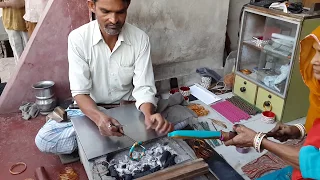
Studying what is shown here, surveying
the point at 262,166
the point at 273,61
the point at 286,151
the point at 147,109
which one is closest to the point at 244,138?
the point at 286,151

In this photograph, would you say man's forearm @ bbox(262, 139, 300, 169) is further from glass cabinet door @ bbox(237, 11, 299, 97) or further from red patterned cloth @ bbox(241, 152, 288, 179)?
glass cabinet door @ bbox(237, 11, 299, 97)

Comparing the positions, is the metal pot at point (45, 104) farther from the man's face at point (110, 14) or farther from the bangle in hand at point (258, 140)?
the bangle in hand at point (258, 140)

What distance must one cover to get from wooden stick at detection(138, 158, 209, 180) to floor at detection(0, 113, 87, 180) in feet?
3.24

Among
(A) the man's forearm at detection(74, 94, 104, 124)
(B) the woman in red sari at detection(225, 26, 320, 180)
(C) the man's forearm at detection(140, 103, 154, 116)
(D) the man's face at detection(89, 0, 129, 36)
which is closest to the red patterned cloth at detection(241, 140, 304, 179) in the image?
(B) the woman in red sari at detection(225, 26, 320, 180)

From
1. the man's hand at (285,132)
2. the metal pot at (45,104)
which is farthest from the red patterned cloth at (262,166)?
the metal pot at (45,104)

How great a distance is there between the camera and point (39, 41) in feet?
9.41

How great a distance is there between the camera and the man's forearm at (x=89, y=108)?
1888mm

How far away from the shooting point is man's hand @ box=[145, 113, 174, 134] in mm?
1793

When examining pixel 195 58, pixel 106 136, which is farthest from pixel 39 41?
pixel 195 58

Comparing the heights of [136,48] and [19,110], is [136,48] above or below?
above

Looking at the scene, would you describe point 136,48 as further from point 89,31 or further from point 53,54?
point 53,54

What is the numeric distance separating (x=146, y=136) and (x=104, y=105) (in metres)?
0.69

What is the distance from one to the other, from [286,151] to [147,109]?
0.98 metres

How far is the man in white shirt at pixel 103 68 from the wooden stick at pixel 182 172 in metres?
0.57
